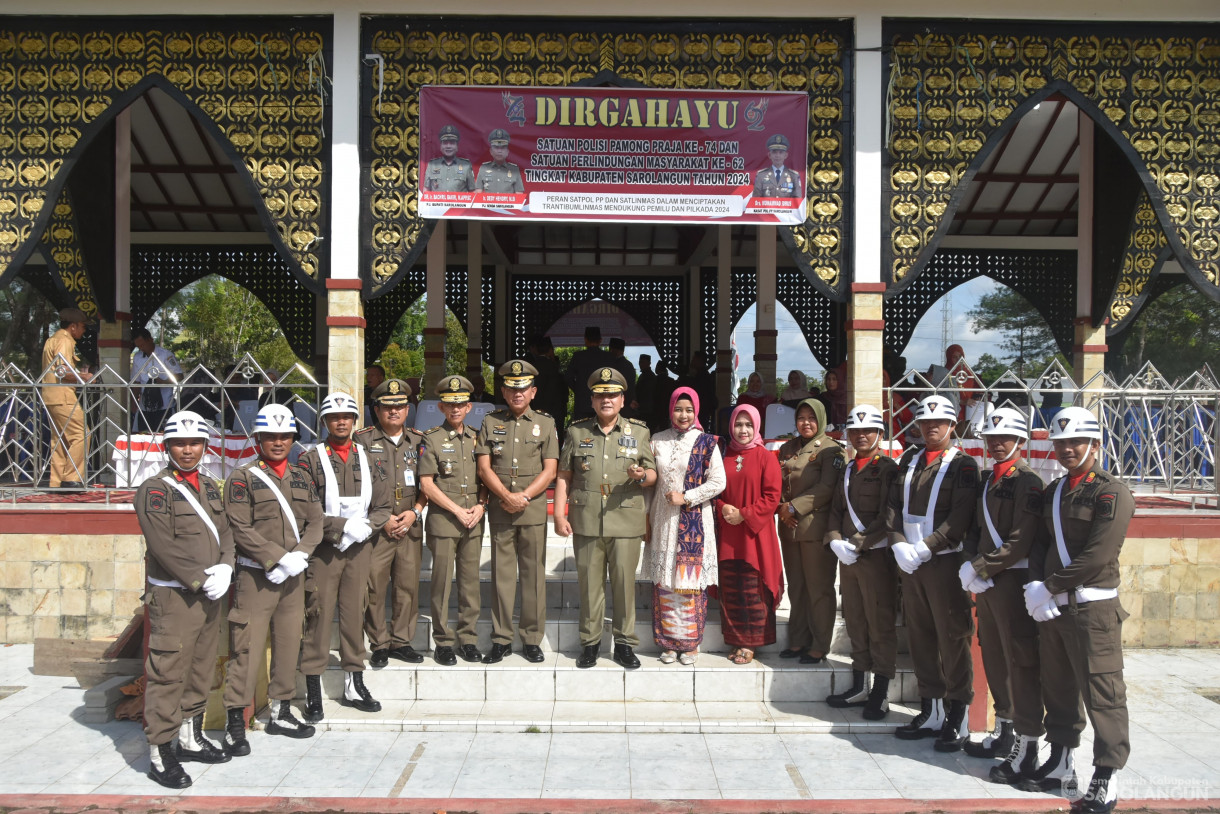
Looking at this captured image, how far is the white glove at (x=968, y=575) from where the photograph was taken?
4.54m

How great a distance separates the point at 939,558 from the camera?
4.84 m

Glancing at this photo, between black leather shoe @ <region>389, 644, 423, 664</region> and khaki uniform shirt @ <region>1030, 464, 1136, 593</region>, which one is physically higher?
khaki uniform shirt @ <region>1030, 464, 1136, 593</region>

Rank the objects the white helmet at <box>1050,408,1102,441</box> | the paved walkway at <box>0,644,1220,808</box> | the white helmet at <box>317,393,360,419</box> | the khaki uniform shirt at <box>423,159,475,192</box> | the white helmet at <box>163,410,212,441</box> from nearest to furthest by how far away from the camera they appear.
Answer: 1. the white helmet at <box>1050,408,1102,441</box>
2. the paved walkway at <box>0,644,1220,808</box>
3. the white helmet at <box>163,410,212,441</box>
4. the white helmet at <box>317,393,360,419</box>
5. the khaki uniform shirt at <box>423,159,475,192</box>

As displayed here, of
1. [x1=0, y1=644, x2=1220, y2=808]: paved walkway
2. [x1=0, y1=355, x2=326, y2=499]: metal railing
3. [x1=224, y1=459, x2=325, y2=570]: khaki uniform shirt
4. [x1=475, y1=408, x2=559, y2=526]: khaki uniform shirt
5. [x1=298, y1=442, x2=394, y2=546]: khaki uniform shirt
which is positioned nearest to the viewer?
[x1=0, y1=644, x2=1220, y2=808]: paved walkway

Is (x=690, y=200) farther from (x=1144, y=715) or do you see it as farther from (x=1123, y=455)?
(x=1144, y=715)

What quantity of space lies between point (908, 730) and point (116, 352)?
8528mm

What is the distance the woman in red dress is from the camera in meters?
5.54

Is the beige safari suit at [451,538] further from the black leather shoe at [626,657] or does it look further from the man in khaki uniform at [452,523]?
the black leather shoe at [626,657]

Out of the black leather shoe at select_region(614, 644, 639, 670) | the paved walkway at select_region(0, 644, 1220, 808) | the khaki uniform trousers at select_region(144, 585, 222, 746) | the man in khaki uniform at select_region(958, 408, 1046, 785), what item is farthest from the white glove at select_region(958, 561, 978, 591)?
the khaki uniform trousers at select_region(144, 585, 222, 746)


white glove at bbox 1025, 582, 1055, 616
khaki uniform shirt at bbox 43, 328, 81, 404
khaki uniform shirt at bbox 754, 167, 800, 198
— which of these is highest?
khaki uniform shirt at bbox 754, 167, 800, 198

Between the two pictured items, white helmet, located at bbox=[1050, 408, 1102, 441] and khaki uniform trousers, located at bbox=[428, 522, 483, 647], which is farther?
khaki uniform trousers, located at bbox=[428, 522, 483, 647]

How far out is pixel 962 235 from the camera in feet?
46.6

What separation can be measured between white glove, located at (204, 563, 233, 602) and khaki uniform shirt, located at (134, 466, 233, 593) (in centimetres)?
2

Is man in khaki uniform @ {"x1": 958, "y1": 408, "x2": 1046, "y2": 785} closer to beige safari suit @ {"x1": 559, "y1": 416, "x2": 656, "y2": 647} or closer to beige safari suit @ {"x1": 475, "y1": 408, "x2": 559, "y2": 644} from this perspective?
beige safari suit @ {"x1": 559, "y1": 416, "x2": 656, "y2": 647}
